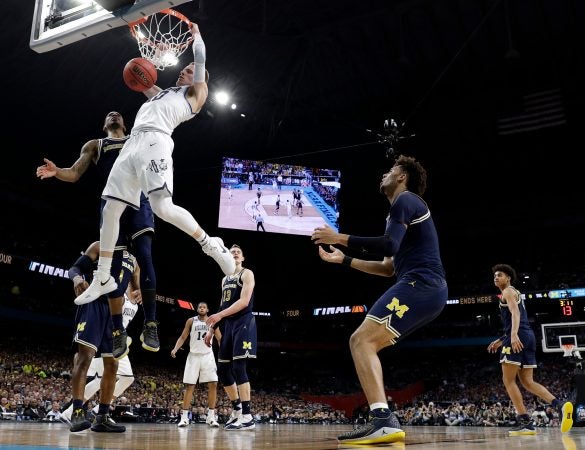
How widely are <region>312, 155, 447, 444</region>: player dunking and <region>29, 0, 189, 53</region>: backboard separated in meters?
Result: 2.70

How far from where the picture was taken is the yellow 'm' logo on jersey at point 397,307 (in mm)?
3514

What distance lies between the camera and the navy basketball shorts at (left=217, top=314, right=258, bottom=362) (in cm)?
729

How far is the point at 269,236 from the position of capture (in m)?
31.7

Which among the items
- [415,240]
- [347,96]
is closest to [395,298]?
[415,240]

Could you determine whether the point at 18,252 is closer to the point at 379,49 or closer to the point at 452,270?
the point at 379,49

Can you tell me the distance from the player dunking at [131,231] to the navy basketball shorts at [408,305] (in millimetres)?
1924

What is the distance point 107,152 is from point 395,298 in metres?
3.18

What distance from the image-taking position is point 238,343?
7.32 meters

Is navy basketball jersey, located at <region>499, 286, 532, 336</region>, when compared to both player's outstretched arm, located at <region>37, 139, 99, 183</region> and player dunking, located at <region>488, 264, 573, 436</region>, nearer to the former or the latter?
player dunking, located at <region>488, 264, 573, 436</region>

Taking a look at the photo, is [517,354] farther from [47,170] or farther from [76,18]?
[76,18]

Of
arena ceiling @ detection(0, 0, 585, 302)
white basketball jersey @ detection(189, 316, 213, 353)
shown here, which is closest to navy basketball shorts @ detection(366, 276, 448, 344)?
white basketball jersey @ detection(189, 316, 213, 353)

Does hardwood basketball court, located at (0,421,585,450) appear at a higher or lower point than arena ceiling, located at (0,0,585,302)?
lower

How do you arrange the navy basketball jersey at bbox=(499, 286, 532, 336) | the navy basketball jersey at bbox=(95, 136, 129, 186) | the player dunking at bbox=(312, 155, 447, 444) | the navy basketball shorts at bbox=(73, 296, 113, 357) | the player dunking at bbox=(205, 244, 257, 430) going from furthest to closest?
1. the navy basketball jersey at bbox=(499, 286, 532, 336)
2. the player dunking at bbox=(205, 244, 257, 430)
3. the navy basketball shorts at bbox=(73, 296, 113, 357)
4. the navy basketball jersey at bbox=(95, 136, 129, 186)
5. the player dunking at bbox=(312, 155, 447, 444)

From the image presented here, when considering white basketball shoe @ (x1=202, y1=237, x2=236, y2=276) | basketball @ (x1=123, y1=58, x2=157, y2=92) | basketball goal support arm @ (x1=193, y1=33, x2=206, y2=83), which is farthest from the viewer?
basketball @ (x1=123, y1=58, x2=157, y2=92)
